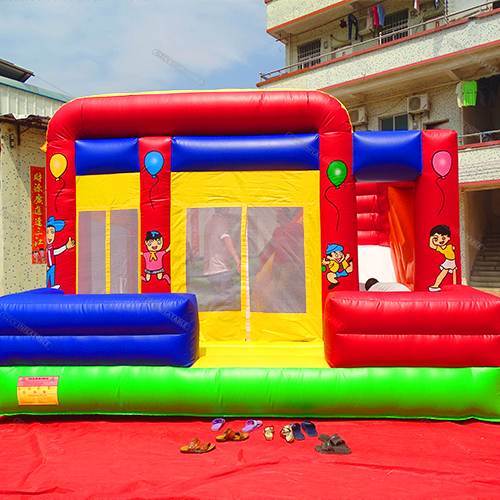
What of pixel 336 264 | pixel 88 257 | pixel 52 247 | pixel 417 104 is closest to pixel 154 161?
pixel 88 257

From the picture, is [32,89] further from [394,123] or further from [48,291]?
[394,123]

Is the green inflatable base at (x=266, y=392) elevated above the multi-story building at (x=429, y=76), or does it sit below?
below

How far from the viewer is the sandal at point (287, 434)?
2.77 metres

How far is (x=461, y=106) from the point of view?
34.5 ft

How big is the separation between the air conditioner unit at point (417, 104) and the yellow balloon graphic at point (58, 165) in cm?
974

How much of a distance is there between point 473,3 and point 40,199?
36.0ft

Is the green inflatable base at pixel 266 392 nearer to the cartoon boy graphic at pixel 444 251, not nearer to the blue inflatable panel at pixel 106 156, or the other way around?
the cartoon boy graphic at pixel 444 251

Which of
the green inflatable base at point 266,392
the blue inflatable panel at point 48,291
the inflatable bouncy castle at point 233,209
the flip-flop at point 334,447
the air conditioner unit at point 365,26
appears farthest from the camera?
the air conditioner unit at point 365,26

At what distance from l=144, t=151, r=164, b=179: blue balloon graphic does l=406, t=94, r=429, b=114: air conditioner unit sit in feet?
30.3

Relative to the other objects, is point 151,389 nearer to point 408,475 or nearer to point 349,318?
point 349,318

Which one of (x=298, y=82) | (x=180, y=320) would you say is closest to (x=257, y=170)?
(x=180, y=320)

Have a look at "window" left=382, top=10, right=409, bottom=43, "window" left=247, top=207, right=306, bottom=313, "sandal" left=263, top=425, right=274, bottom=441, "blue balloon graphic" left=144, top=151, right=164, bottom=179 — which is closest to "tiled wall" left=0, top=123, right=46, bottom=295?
"blue balloon graphic" left=144, top=151, right=164, bottom=179

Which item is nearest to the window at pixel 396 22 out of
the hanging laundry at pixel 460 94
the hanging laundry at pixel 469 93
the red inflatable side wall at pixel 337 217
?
the hanging laundry at pixel 460 94

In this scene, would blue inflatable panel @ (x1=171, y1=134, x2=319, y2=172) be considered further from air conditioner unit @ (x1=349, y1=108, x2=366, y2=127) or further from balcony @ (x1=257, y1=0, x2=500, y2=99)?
air conditioner unit @ (x1=349, y1=108, x2=366, y2=127)
